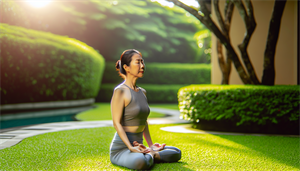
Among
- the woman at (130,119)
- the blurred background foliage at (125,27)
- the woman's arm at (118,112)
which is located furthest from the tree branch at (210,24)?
the blurred background foliage at (125,27)

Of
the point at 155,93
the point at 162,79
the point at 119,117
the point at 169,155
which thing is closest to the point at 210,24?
the point at 169,155

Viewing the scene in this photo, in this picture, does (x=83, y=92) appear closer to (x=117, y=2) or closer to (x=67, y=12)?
(x=67, y=12)

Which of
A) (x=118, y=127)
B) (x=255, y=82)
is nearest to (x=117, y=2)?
(x=255, y=82)

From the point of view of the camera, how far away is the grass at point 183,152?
335 cm

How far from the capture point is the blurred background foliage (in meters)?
18.6

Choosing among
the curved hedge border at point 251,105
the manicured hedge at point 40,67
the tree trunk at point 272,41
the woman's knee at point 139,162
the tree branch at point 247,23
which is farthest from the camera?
the manicured hedge at point 40,67

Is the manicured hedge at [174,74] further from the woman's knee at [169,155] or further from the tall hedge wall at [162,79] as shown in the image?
the woman's knee at [169,155]

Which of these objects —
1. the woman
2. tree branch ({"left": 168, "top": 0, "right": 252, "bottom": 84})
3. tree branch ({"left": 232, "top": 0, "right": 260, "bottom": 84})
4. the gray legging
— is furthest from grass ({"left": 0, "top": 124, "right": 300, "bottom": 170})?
tree branch ({"left": 168, "top": 0, "right": 252, "bottom": 84})

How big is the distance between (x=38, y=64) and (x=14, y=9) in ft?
7.32

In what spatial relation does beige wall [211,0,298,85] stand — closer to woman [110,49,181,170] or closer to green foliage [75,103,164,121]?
green foliage [75,103,164,121]

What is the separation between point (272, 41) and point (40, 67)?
8506 mm

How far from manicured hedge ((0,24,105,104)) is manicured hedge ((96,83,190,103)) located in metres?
5.01

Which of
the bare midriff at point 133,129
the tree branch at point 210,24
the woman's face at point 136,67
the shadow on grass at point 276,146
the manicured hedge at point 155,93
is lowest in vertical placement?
the manicured hedge at point 155,93

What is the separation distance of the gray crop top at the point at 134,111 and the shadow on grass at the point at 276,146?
7.09 feet
